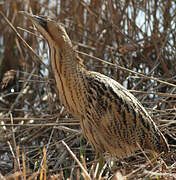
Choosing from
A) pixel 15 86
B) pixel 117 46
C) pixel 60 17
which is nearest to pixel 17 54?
pixel 15 86

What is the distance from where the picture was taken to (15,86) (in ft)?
13.9

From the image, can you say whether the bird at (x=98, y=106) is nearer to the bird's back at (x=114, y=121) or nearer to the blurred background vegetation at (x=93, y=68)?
the bird's back at (x=114, y=121)

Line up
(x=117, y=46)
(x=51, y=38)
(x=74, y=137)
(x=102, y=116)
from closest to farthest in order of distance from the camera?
(x=51, y=38) → (x=102, y=116) → (x=74, y=137) → (x=117, y=46)

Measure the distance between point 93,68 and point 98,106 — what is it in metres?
1.35

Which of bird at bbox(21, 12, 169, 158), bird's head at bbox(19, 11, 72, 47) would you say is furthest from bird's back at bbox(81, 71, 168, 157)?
bird's head at bbox(19, 11, 72, 47)

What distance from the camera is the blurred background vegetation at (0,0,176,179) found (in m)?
2.93

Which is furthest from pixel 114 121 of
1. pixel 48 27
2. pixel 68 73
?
pixel 48 27

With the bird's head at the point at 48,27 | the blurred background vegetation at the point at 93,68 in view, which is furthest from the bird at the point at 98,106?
the blurred background vegetation at the point at 93,68

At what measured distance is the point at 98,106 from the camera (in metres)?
2.30

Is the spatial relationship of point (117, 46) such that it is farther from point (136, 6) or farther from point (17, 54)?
point (17, 54)

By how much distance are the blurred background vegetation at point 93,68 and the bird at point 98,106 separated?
40cm

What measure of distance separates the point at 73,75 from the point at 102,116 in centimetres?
30

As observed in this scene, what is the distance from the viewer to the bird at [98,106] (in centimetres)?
226

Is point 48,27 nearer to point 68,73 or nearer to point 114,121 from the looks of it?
point 68,73
